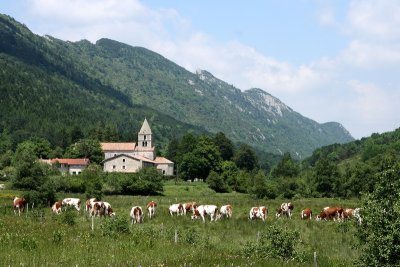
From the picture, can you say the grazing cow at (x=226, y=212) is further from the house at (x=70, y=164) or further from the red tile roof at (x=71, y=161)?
the red tile roof at (x=71, y=161)

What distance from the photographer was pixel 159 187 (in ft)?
301

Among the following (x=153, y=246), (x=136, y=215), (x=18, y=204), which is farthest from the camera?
(x=18, y=204)

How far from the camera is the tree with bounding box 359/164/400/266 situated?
16.2 meters

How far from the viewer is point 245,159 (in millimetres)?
154875

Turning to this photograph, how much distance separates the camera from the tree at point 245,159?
154 meters

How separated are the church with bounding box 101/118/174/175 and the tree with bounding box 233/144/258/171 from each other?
20.9 m

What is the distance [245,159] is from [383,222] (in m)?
139

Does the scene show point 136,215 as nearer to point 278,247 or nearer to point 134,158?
point 278,247

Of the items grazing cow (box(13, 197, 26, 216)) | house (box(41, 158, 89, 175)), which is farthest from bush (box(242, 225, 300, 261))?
house (box(41, 158, 89, 175))

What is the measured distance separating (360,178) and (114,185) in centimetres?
4895

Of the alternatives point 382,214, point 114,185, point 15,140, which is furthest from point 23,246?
point 15,140

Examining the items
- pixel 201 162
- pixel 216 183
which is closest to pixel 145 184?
pixel 216 183

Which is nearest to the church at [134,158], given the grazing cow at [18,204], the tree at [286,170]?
the tree at [286,170]

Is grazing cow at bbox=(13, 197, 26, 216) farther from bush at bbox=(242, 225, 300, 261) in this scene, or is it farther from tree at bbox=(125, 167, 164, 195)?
tree at bbox=(125, 167, 164, 195)
